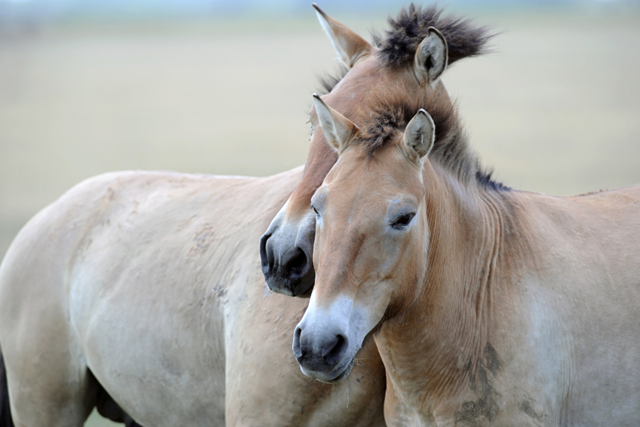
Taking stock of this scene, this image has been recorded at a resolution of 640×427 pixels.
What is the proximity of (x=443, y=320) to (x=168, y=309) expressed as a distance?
1.87m

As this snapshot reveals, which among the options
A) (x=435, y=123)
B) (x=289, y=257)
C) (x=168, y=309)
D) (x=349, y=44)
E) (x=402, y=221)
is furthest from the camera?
(x=168, y=309)

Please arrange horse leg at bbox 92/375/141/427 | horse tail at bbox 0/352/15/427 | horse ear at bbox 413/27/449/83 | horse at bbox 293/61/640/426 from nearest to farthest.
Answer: horse at bbox 293/61/640/426
horse ear at bbox 413/27/449/83
horse leg at bbox 92/375/141/427
horse tail at bbox 0/352/15/427

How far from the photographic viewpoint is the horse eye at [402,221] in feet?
8.73

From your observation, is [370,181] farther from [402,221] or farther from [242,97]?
[242,97]

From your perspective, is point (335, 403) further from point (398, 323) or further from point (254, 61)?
point (254, 61)

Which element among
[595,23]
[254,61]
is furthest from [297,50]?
[595,23]

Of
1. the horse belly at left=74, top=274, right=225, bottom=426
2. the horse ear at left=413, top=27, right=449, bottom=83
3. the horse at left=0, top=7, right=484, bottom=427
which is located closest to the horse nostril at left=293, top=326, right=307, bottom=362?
the horse at left=0, top=7, right=484, bottom=427

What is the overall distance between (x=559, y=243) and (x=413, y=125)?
115cm

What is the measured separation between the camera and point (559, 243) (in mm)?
3236

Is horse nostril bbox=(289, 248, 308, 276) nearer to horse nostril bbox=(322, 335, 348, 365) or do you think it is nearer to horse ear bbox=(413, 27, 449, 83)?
horse nostril bbox=(322, 335, 348, 365)

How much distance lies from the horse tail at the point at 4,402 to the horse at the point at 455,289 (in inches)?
140

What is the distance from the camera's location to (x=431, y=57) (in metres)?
3.29

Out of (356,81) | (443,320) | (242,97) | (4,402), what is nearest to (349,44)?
(356,81)

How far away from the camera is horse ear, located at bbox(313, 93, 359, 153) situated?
288 centimetres
